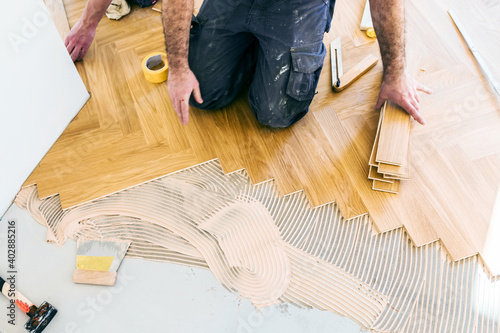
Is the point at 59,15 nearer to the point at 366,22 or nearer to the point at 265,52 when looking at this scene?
the point at 265,52

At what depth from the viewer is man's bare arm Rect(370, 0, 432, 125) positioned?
1.36 m

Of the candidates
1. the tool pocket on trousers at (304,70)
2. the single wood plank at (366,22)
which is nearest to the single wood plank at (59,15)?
the tool pocket on trousers at (304,70)

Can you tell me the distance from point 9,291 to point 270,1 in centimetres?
143

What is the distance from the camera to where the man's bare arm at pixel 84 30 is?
181 cm

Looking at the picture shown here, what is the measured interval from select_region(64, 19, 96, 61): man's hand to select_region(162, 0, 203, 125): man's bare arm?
2.29 ft

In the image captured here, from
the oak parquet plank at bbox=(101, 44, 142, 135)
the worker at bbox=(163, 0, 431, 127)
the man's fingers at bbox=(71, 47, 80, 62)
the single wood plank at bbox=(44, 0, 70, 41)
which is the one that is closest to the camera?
the worker at bbox=(163, 0, 431, 127)

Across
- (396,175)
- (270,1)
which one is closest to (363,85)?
(396,175)

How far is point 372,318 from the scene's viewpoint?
1266 millimetres

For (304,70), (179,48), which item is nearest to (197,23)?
(179,48)

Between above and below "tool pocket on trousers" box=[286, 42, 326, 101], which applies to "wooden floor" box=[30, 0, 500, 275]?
below

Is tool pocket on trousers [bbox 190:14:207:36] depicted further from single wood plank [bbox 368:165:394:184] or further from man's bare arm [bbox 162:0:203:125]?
single wood plank [bbox 368:165:394:184]

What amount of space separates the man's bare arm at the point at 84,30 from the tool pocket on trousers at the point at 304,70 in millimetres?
1062

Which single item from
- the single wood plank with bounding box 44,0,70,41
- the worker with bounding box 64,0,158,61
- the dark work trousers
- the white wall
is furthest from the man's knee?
the single wood plank with bounding box 44,0,70,41

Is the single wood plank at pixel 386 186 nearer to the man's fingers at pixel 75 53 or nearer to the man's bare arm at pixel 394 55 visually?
the man's bare arm at pixel 394 55
